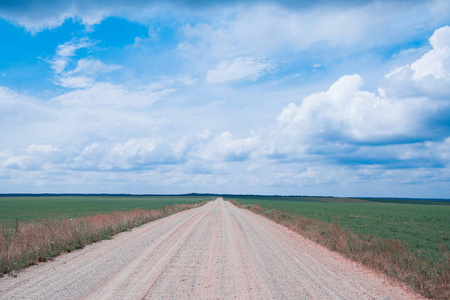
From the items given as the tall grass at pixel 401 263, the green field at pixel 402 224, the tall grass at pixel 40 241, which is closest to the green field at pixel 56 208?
the tall grass at pixel 40 241

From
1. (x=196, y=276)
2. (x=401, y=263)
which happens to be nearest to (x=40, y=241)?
(x=196, y=276)

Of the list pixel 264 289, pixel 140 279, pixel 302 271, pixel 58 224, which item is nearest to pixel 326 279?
pixel 302 271

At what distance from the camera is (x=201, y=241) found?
47.0 ft

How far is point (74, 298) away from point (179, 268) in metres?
3.24

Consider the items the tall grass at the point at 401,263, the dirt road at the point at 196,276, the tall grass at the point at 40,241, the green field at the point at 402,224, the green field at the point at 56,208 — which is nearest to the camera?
the dirt road at the point at 196,276

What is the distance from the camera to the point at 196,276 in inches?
315

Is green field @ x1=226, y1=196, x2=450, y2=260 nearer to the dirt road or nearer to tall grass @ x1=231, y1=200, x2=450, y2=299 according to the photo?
tall grass @ x1=231, y1=200, x2=450, y2=299

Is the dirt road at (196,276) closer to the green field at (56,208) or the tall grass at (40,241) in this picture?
the tall grass at (40,241)

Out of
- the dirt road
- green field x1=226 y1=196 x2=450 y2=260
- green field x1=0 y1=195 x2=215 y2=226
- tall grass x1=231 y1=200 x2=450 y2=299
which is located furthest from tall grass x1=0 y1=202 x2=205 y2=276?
green field x1=226 y1=196 x2=450 y2=260

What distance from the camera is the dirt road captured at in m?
Result: 6.58

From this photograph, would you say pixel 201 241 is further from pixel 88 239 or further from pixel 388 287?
pixel 388 287

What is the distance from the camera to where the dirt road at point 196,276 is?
6582mm

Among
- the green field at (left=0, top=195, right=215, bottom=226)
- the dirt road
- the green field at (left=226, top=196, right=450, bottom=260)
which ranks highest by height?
the dirt road

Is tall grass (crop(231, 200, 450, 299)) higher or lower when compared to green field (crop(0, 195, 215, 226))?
higher
